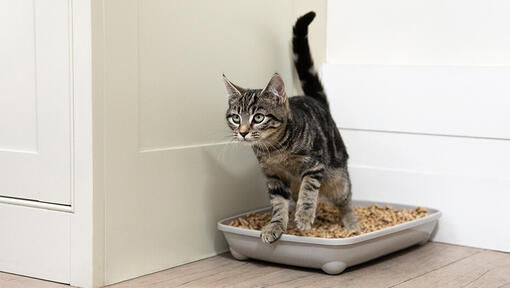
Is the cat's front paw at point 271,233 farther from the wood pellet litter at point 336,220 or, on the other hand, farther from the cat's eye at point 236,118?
the cat's eye at point 236,118

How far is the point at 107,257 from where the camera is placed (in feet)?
5.97

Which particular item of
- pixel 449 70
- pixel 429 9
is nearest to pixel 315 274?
pixel 449 70

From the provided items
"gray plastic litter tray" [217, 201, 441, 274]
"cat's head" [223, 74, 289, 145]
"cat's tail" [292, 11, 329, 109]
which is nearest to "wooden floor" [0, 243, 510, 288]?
"gray plastic litter tray" [217, 201, 441, 274]

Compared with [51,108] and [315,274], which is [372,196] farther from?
[51,108]

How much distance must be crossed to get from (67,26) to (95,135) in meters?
0.29

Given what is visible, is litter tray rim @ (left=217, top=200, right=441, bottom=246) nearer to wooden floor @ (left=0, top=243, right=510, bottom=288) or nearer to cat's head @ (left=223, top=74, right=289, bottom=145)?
wooden floor @ (left=0, top=243, right=510, bottom=288)

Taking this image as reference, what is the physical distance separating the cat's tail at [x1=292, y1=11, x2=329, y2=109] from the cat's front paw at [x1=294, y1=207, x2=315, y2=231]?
20.5 inches

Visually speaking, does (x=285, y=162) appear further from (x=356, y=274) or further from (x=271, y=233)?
(x=356, y=274)

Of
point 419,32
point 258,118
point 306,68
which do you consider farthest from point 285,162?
point 419,32

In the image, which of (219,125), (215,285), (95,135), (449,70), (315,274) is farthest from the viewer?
(449,70)

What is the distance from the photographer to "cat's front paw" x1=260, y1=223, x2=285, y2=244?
196 cm

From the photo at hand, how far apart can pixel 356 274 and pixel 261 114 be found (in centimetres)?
54

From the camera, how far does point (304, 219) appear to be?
197cm

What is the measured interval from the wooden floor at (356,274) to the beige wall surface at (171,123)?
0.24 feet
